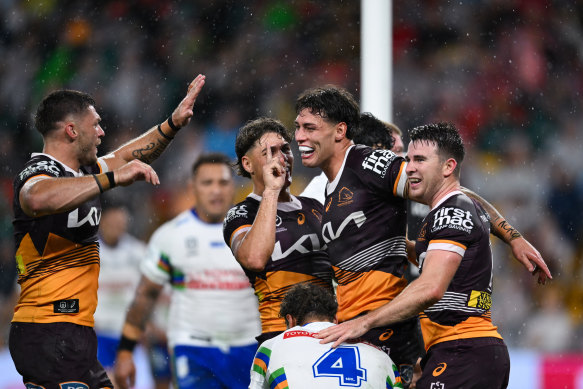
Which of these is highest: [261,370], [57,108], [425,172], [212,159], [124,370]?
[212,159]

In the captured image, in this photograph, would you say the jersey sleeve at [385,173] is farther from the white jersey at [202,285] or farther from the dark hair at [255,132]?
the white jersey at [202,285]

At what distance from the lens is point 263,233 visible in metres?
4.16

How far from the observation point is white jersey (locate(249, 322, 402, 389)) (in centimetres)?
358

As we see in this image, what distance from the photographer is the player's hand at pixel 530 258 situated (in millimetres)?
4211

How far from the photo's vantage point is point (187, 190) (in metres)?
11.0

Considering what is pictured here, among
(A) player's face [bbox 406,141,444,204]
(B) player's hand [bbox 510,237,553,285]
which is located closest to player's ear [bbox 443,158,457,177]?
(A) player's face [bbox 406,141,444,204]

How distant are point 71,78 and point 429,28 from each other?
4986 millimetres

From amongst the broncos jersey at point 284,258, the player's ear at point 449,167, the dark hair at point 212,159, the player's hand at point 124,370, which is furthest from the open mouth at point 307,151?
the dark hair at point 212,159

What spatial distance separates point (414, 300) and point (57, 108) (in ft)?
6.95

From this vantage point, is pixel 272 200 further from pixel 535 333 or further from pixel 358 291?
pixel 535 333

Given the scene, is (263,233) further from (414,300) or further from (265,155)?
(414,300)

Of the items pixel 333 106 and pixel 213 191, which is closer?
pixel 333 106

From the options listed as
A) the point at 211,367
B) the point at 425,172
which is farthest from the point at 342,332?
the point at 211,367

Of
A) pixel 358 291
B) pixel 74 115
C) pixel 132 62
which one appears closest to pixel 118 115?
pixel 132 62
